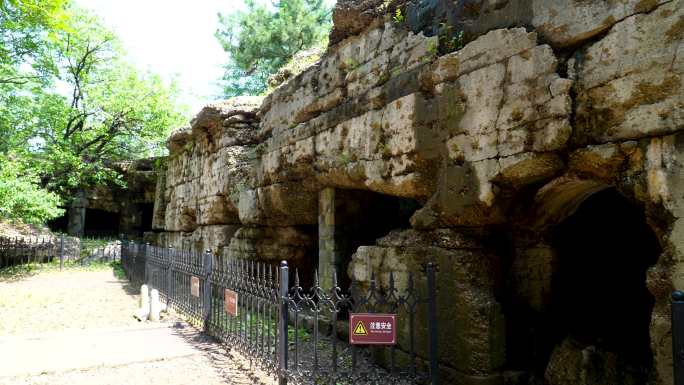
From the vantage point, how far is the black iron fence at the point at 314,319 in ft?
12.5

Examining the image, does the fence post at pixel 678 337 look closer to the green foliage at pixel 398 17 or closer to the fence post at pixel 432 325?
the fence post at pixel 432 325

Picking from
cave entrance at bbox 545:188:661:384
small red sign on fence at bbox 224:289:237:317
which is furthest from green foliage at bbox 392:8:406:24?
small red sign on fence at bbox 224:289:237:317

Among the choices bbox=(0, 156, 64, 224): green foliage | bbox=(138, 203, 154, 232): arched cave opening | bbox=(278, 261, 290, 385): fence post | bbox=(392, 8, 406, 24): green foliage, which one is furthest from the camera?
bbox=(138, 203, 154, 232): arched cave opening

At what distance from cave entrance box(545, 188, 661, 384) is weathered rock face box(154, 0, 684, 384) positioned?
2 cm

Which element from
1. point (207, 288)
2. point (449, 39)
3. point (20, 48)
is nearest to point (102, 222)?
point (20, 48)

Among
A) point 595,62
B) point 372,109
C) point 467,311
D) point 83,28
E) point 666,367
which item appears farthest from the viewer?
point 83,28

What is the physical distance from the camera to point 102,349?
5.54 metres

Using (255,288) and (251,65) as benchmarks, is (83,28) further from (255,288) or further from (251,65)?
(255,288)

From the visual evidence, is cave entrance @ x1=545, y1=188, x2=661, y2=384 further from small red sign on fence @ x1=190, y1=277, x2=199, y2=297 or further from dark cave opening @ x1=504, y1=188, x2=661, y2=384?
small red sign on fence @ x1=190, y1=277, x2=199, y2=297

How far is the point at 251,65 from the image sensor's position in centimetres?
2172

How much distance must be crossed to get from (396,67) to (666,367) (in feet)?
11.4

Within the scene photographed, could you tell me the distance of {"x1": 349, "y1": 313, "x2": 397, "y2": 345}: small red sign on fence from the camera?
350cm

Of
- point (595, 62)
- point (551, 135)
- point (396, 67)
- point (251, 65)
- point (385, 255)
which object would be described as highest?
point (251, 65)

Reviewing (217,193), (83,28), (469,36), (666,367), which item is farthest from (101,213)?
(666,367)
